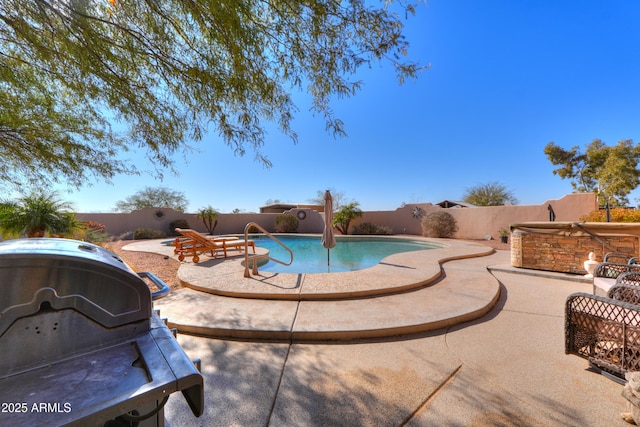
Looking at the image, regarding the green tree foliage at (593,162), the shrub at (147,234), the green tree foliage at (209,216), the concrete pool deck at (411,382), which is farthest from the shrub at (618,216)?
the shrub at (147,234)

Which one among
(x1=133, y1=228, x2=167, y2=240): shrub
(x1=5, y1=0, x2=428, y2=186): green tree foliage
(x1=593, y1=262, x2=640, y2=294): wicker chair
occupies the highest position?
(x1=5, y1=0, x2=428, y2=186): green tree foliage

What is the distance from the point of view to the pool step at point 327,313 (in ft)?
9.10

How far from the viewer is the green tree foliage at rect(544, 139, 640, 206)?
14.2 metres

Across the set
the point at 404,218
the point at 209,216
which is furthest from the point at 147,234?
the point at 404,218

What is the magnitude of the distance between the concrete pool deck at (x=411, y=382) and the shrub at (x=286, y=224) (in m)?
13.9

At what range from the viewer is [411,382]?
202 centimetres

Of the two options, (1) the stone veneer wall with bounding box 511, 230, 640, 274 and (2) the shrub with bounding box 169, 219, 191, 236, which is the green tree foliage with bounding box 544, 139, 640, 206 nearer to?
(1) the stone veneer wall with bounding box 511, 230, 640, 274

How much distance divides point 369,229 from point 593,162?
17.3 metres

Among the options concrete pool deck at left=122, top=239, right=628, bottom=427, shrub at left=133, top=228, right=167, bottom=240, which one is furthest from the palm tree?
shrub at left=133, top=228, right=167, bottom=240

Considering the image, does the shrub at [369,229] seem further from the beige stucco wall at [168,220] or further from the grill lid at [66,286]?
the grill lid at [66,286]

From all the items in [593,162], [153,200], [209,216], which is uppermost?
[593,162]

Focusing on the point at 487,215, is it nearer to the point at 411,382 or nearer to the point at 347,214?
the point at 347,214

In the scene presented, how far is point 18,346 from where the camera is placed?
3.23 feet

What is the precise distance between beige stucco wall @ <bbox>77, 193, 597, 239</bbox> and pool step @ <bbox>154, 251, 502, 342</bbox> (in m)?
10.6
